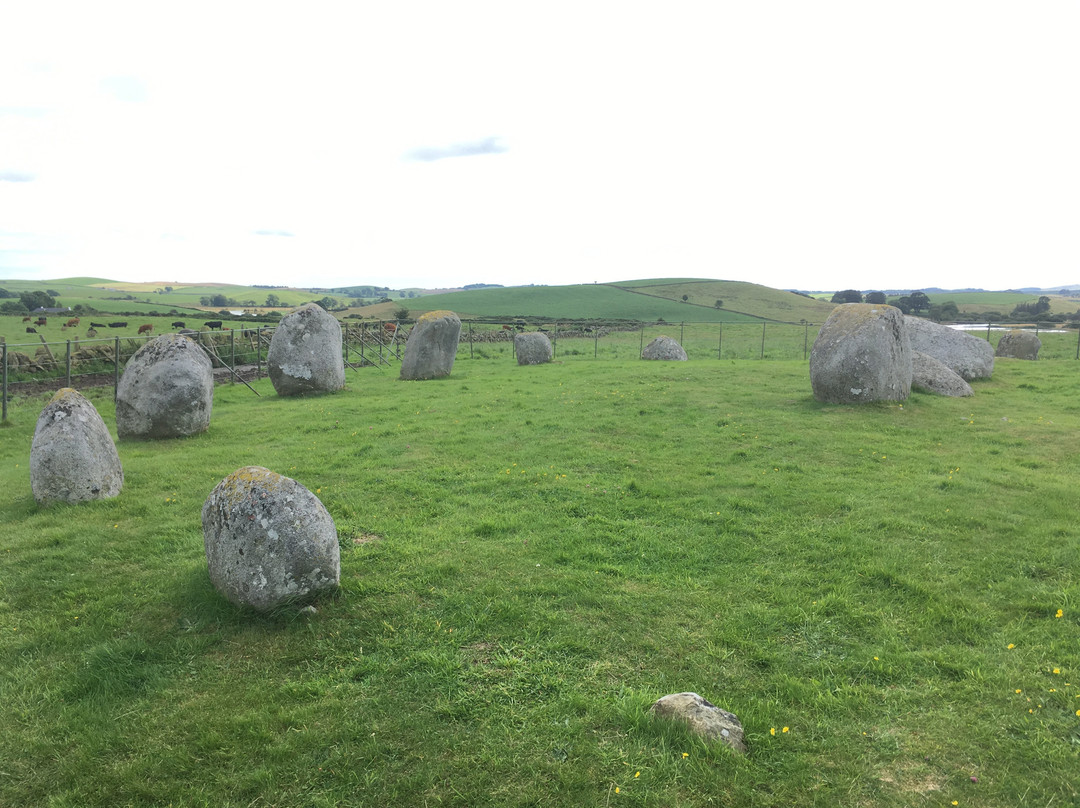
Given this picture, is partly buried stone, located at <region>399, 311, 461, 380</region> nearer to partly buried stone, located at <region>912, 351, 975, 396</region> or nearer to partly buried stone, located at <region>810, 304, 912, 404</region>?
partly buried stone, located at <region>810, 304, 912, 404</region>

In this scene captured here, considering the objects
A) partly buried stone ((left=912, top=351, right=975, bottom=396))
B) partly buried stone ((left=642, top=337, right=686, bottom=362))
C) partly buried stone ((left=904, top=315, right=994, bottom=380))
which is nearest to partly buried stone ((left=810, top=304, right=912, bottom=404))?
partly buried stone ((left=912, top=351, right=975, bottom=396))

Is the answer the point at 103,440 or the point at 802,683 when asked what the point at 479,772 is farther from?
the point at 103,440

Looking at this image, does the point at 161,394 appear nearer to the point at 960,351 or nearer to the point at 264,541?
the point at 264,541

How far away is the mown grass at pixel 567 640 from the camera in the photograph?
14.5ft

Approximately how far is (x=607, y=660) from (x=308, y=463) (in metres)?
7.97

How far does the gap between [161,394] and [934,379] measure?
67.3ft

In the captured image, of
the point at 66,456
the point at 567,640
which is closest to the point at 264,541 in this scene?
the point at 567,640

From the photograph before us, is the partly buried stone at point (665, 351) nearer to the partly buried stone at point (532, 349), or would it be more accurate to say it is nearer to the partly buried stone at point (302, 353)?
the partly buried stone at point (532, 349)

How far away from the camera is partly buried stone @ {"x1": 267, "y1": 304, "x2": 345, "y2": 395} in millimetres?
20438

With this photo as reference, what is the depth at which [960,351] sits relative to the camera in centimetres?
2217

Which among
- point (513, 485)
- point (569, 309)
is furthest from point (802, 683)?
point (569, 309)

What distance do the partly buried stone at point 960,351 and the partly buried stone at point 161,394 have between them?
72.0ft

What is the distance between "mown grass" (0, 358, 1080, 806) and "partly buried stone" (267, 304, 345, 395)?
8819 mm

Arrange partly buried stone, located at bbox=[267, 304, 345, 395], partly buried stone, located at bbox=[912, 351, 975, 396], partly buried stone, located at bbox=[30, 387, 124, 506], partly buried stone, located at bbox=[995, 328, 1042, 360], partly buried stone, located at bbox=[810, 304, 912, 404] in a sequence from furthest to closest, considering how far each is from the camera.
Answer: partly buried stone, located at bbox=[995, 328, 1042, 360] → partly buried stone, located at bbox=[267, 304, 345, 395] → partly buried stone, located at bbox=[912, 351, 975, 396] → partly buried stone, located at bbox=[810, 304, 912, 404] → partly buried stone, located at bbox=[30, 387, 124, 506]
